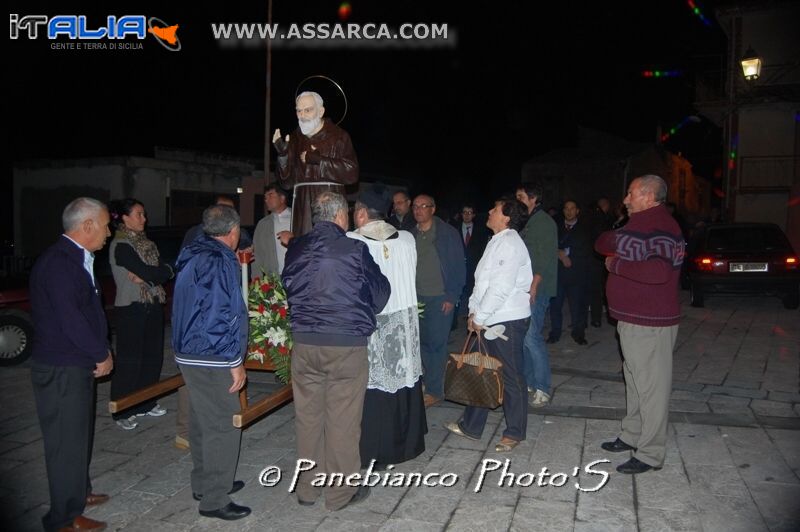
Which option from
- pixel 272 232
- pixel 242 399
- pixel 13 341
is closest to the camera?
pixel 242 399

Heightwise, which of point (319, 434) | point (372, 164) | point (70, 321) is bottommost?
point (319, 434)

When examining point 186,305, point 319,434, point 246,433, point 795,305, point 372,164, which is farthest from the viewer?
point 372,164

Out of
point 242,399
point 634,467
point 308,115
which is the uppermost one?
point 308,115

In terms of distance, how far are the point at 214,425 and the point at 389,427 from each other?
1.32 m

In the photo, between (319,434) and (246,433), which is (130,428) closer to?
(246,433)

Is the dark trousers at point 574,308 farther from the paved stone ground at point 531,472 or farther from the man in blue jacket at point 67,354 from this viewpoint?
the man in blue jacket at point 67,354

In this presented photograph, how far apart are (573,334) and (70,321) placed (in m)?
7.33

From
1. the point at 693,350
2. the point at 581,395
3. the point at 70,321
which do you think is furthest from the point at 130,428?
the point at 693,350

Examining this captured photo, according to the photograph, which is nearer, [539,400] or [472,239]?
[539,400]

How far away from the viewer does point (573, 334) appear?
30.4ft

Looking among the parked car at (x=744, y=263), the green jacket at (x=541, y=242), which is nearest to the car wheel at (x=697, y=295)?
the parked car at (x=744, y=263)

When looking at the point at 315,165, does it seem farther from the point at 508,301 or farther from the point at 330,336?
the point at 508,301

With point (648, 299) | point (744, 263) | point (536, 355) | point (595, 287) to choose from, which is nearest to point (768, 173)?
point (744, 263)

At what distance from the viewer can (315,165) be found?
201 inches
